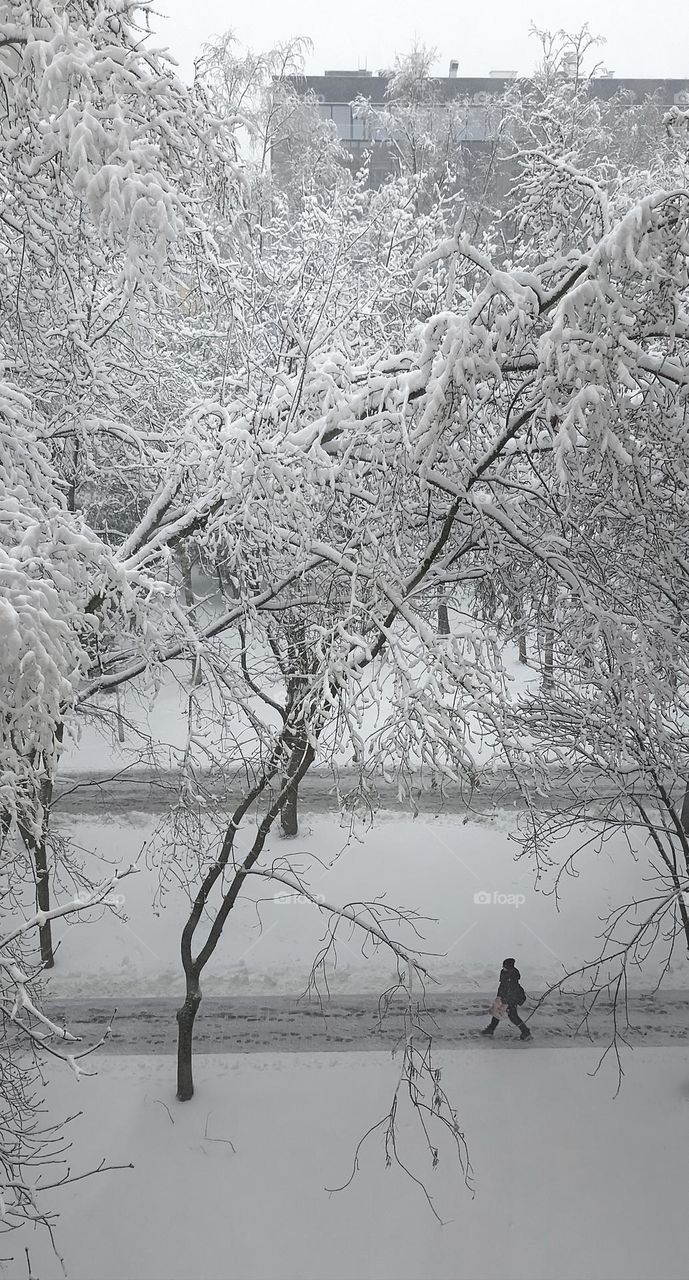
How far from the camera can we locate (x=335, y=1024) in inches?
333

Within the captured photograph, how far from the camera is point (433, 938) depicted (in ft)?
31.8

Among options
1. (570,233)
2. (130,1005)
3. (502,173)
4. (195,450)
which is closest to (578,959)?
(130,1005)

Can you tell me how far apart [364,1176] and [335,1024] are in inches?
69.3

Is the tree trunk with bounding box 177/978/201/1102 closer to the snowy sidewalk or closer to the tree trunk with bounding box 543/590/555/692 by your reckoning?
the snowy sidewalk

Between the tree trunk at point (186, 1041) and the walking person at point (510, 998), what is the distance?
2723mm

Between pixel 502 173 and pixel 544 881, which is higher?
pixel 502 173

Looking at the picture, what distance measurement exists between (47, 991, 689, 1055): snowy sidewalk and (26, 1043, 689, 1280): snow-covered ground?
0.69ft

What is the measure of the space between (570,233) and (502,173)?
22880 mm

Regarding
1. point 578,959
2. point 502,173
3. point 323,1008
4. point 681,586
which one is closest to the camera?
point 681,586

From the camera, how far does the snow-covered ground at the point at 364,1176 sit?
6168mm

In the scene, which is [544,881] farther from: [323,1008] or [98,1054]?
Answer: [98,1054]

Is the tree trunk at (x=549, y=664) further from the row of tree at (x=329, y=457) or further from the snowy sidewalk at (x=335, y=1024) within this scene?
the snowy sidewalk at (x=335, y=1024)

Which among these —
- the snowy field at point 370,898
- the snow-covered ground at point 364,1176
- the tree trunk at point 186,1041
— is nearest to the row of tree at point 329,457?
the tree trunk at point 186,1041

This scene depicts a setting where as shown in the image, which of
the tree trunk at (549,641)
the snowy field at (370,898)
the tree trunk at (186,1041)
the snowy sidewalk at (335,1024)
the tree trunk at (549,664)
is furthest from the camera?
the snowy field at (370,898)
